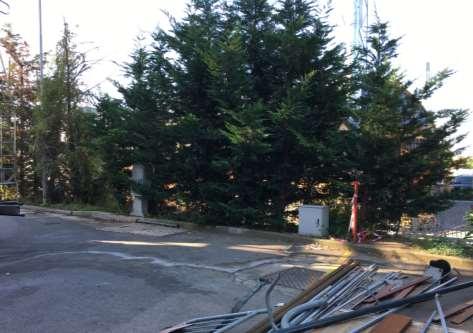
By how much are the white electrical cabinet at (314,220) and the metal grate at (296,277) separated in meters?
2.38

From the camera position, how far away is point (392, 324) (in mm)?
3402

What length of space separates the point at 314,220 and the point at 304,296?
5206mm

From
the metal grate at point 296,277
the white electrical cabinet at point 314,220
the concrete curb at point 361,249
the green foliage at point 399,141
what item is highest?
the green foliage at point 399,141

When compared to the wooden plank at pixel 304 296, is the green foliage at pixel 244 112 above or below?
above

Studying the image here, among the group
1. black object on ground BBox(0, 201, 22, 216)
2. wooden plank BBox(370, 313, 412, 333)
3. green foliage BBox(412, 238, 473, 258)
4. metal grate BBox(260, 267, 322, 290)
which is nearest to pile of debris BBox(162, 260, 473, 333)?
wooden plank BBox(370, 313, 412, 333)

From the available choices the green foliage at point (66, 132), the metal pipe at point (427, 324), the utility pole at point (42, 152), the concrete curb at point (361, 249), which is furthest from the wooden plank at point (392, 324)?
the utility pole at point (42, 152)

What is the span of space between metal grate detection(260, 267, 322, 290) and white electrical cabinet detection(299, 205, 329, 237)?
238 centimetres

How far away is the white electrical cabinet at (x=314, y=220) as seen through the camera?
9414 mm

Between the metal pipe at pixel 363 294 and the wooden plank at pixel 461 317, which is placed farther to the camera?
the metal pipe at pixel 363 294

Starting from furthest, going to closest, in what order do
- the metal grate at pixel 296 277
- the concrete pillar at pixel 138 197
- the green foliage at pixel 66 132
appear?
1. the green foliage at pixel 66 132
2. the concrete pillar at pixel 138 197
3. the metal grate at pixel 296 277

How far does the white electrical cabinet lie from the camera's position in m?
9.41

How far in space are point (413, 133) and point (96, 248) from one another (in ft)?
20.8

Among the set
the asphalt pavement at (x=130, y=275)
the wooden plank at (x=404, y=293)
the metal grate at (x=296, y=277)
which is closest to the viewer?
the wooden plank at (x=404, y=293)

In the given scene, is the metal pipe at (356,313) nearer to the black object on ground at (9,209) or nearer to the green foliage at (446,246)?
the green foliage at (446,246)
